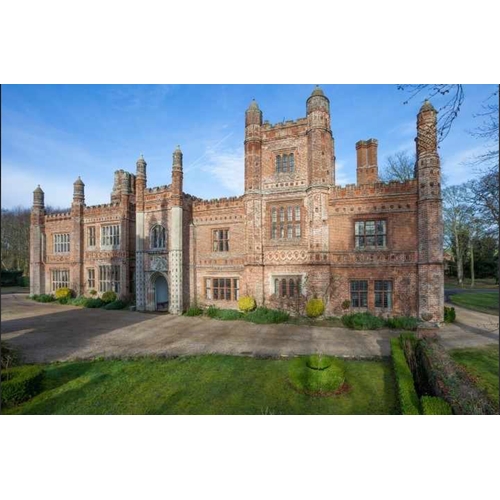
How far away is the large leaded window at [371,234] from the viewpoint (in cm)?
1509

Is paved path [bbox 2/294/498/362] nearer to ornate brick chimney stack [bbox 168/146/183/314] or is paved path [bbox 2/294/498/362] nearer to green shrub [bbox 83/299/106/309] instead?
ornate brick chimney stack [bbox 168/146/183/314]

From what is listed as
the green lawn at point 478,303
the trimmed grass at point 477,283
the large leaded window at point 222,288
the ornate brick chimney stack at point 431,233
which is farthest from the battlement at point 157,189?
the trimmed grass at point 477,283

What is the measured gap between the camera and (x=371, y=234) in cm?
1524

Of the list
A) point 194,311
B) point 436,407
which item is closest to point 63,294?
point 194,311

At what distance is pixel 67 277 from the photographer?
24.5 m

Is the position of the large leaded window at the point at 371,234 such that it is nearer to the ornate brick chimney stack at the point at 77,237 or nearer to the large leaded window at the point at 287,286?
the large leaded window at the point at 287,286

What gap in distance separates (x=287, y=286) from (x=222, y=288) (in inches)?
186

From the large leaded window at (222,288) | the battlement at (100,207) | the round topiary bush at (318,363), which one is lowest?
the round topiary bush at (318,363)

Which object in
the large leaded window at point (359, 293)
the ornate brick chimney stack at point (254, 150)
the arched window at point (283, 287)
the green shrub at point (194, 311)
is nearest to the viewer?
the large leaded window at point (359, 293)

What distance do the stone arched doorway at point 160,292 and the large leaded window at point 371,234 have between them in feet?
46.4

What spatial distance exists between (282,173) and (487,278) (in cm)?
2904

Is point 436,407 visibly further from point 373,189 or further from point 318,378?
point 373,189

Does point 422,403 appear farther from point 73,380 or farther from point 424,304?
point 424,304

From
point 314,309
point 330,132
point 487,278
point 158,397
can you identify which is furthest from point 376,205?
point 487,278
